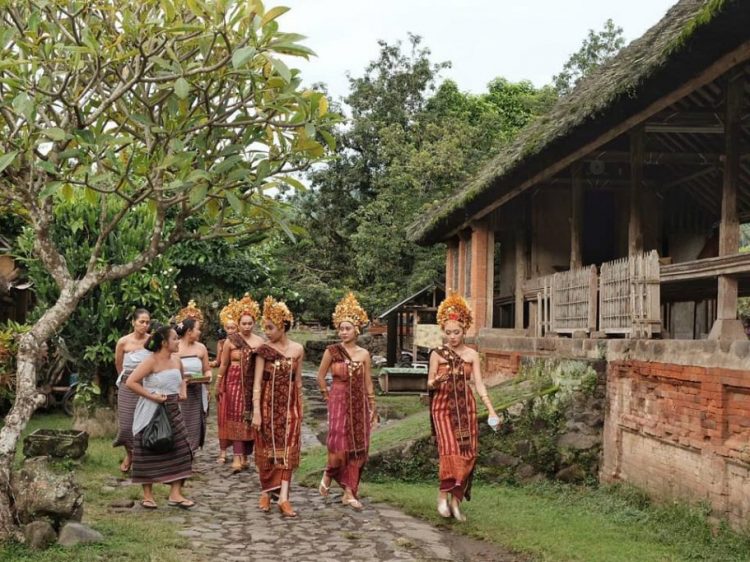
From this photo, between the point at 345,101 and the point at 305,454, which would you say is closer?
the point at 305,454

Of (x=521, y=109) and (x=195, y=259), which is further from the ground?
(x=521, y=109)

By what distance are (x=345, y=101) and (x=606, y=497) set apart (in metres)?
26.8

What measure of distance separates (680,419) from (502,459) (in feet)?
7.49

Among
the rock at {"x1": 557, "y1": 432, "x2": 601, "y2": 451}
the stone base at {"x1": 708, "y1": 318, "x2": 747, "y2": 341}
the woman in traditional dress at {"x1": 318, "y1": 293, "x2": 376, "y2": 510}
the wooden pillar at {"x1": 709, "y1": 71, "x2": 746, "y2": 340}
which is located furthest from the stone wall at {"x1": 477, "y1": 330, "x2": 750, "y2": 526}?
the woman in traditional dress at {"x1": 318, "y1": 293, "x2": 376, "y2": 510}

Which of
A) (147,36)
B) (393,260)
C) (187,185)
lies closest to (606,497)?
(187,185)

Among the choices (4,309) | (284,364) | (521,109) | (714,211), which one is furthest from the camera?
(521,109)

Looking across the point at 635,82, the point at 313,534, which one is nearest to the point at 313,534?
the point at 313,534

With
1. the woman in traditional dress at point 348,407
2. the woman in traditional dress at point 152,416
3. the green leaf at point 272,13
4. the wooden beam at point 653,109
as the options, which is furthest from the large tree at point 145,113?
the wooden beam at point 653,109

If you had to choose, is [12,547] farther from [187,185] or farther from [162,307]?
[162,307]

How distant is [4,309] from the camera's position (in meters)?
17.1

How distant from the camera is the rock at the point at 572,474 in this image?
9.68 metres

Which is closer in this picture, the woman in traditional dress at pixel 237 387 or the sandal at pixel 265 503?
the sandal at pixel 265 503

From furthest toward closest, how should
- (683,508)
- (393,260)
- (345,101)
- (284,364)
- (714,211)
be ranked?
(345,101) → (393,260) → (714,211) → (284,364) → (683,508)

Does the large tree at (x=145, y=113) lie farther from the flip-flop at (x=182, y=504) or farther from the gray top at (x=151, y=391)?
the flip-flop at (x=182, y=504)
